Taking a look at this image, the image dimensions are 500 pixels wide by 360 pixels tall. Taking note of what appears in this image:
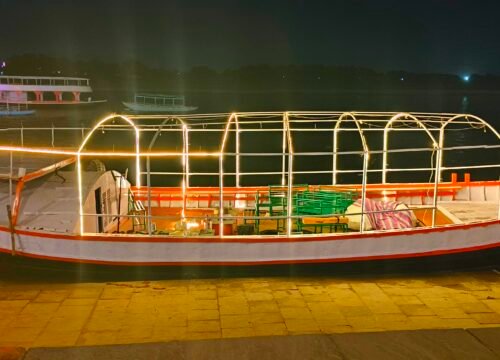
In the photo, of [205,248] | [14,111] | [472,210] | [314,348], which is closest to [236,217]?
[205,248]

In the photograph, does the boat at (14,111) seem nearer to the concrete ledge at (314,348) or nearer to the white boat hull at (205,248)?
the white boat hull at (205,248)

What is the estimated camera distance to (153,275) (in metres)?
9.11

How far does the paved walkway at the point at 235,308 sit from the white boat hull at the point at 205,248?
1.19ft

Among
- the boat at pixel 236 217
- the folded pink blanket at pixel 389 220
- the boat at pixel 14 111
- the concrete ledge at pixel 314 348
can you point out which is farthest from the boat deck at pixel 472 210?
the boat at pixel 14 111

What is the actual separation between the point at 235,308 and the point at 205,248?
1554 mm

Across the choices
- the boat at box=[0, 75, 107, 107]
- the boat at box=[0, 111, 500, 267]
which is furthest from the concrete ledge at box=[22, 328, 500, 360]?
the boat at box=[0, 75, 107, 107]

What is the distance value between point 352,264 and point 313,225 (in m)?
1.08

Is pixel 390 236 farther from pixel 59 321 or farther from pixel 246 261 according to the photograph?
pixel 59 321

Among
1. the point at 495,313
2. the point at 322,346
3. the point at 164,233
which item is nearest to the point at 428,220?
the point at 495,313

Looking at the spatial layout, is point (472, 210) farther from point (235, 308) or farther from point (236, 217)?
point (235, 308)

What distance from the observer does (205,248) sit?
901 centimetres

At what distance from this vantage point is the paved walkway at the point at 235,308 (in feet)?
22.6

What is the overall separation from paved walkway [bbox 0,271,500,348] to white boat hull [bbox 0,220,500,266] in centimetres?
36

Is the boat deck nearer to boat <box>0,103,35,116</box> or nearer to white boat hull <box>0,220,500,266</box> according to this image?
white boat hull <box>0,220,500,266</box>
